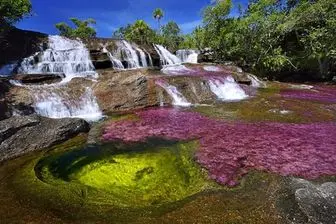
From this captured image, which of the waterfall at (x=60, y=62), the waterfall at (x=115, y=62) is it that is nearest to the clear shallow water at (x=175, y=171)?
the waterfall at (x=60, y=62)

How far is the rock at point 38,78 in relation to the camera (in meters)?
26.2

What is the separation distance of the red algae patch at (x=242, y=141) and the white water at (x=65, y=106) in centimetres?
343

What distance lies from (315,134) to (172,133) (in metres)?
7.53

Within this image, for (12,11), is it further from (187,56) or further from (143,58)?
(187,56)

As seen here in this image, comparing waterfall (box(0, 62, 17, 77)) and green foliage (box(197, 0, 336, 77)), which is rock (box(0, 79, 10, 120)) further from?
green foliage (box(197, 0, 336, 77))

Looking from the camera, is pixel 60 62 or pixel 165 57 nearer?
pixel 60 62

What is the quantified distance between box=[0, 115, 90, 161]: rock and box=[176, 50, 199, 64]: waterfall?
41216mm

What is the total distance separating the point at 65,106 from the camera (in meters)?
22.8

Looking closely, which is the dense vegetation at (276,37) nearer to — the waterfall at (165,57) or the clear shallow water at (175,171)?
the waterfall at (165,57)

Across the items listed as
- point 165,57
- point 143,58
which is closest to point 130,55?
point 143,58

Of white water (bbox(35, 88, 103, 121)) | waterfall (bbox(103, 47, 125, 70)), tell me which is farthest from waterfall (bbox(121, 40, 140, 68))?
white water (bbox(35, 88, 103, 121))

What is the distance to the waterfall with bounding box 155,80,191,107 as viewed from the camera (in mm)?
26778

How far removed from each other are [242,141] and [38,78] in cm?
1840

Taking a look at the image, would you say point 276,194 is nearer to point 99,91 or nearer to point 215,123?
point 215,123
